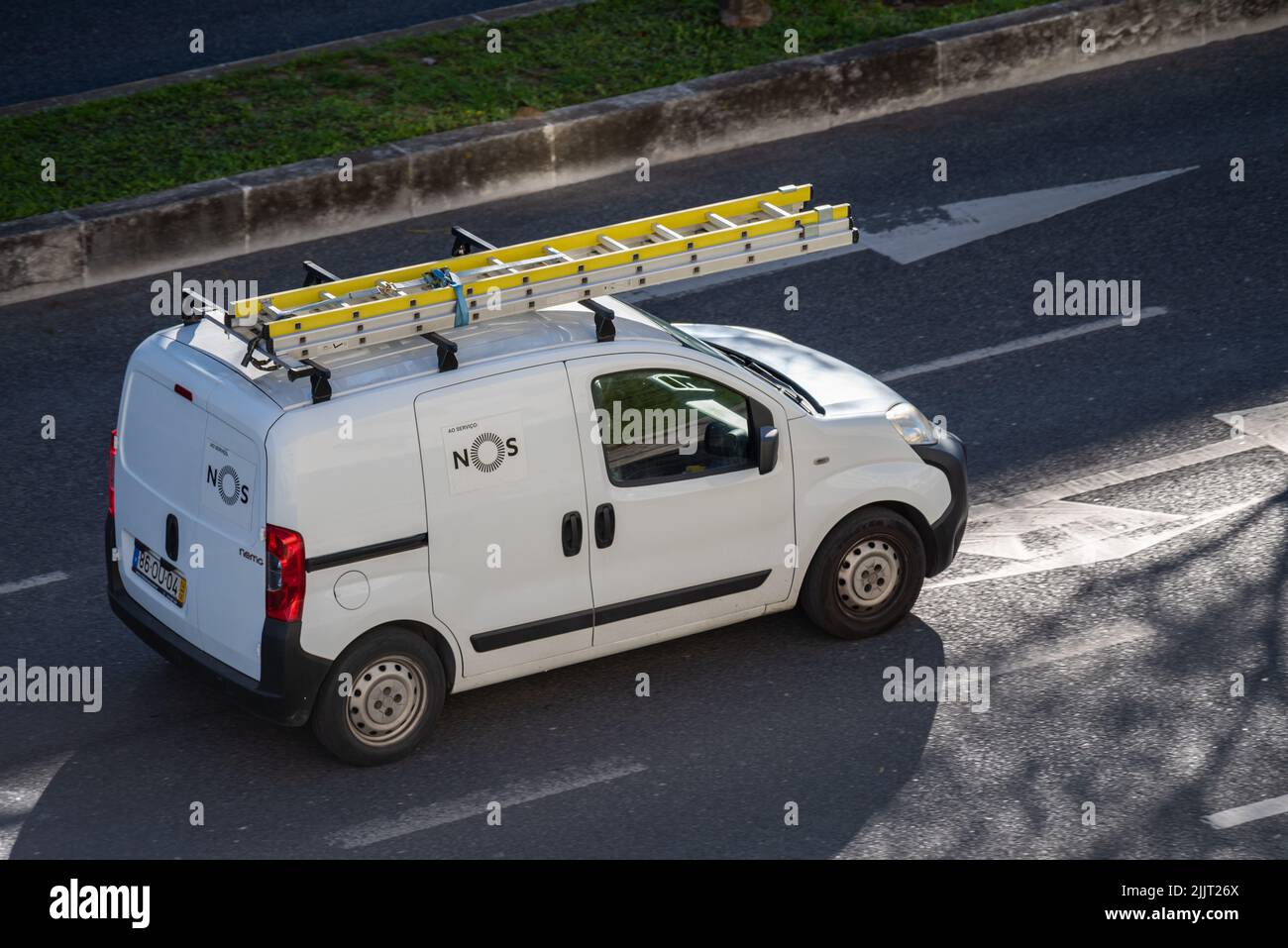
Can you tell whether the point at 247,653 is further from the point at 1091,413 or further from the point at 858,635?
the point at 1091,413

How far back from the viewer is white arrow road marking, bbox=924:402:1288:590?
878 centimetres

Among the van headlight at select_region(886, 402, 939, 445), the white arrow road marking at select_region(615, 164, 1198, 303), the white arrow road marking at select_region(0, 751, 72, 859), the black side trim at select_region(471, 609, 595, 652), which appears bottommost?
the white arrow road marking at select_region(0, 751, 72, 859)

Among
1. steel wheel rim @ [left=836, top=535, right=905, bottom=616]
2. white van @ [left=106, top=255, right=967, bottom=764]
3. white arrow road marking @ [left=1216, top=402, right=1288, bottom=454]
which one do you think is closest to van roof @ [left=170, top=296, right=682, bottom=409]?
white van @ [left=106, top=255, right=967, bottom=764]

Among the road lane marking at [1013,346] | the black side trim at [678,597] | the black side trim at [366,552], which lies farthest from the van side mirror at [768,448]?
the road lane marking at [1013,346]

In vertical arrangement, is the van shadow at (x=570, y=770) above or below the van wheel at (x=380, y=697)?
below

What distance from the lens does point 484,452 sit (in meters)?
7.11

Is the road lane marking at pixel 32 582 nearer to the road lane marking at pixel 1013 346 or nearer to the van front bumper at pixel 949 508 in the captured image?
→ the van front bumper at pixel 949 508

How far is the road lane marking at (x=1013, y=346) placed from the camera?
34.6 ft

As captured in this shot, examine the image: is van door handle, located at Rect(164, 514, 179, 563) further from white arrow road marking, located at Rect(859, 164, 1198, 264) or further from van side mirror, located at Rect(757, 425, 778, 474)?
white arrow road marking, located at Rect(859, 164, 1198, 264)

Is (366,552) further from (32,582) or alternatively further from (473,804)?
(32,582)

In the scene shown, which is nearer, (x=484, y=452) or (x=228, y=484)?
(x=228, y=484)

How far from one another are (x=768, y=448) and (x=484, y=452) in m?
1.27

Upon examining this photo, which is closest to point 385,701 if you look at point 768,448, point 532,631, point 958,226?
point 532,631

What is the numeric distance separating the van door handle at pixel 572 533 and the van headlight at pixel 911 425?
1.63m
